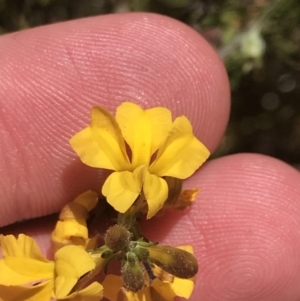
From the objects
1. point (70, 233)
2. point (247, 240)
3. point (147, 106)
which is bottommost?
point (247, 240)

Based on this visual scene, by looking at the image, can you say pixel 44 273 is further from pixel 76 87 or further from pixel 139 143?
pixel 76 87

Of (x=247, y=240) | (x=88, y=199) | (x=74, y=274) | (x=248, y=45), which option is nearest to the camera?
(x=74, y=274)

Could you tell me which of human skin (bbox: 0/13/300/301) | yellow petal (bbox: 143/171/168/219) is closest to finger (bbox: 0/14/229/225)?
human skin (bbox: 0/13/300/301)

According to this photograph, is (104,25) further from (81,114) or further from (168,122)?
(168,122)

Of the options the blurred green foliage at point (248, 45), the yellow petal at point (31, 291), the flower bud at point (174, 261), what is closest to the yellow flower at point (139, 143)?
the flower bud at point (174, 261)

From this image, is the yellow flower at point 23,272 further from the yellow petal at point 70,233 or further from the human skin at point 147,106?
the human skin at point 147,106

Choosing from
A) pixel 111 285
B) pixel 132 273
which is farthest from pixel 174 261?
pixel 111 285

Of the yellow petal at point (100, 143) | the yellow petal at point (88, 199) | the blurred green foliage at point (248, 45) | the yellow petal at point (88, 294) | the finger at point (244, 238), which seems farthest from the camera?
the blurred green foliage at point (248, 45)
